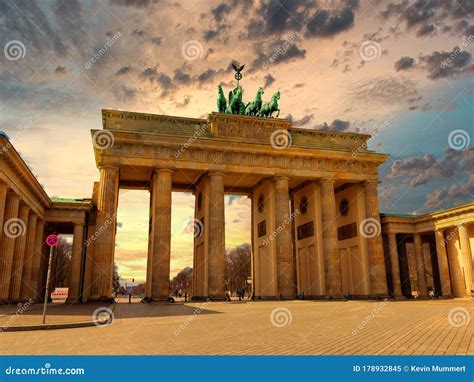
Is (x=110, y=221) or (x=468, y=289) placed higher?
(x=110, y=221)

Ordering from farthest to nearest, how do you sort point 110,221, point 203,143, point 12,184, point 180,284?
1. point 180,284
2. point 203,143
3. point 110,221
4. point 12,184

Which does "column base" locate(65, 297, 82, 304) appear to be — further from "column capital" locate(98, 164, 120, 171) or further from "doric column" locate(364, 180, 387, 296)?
"doric column" locate(364, 180, 387, 296)

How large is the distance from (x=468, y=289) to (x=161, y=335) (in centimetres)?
4164

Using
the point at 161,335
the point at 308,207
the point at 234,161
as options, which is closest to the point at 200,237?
the point at 234,161

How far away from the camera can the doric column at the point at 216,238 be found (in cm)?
3941

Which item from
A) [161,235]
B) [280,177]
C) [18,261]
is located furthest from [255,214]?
[18,261]

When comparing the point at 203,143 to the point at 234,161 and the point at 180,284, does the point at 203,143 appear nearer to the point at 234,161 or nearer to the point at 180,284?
the point at 234,161

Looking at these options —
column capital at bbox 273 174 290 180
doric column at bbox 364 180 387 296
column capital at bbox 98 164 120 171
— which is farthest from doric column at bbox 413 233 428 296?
column capital at bbox 98 164 120 171

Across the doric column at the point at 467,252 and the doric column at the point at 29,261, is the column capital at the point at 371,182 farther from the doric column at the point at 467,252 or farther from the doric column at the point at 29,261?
the doric column at the point at 29,261

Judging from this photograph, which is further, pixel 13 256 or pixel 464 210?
pixel 464 210

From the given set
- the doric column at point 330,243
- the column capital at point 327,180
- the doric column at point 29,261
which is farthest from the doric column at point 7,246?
the column capital at point 327,180

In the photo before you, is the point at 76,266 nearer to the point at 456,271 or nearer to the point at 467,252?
the point at 467,252

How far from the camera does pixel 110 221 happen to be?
1507 inches

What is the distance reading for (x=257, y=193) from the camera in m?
50.3
